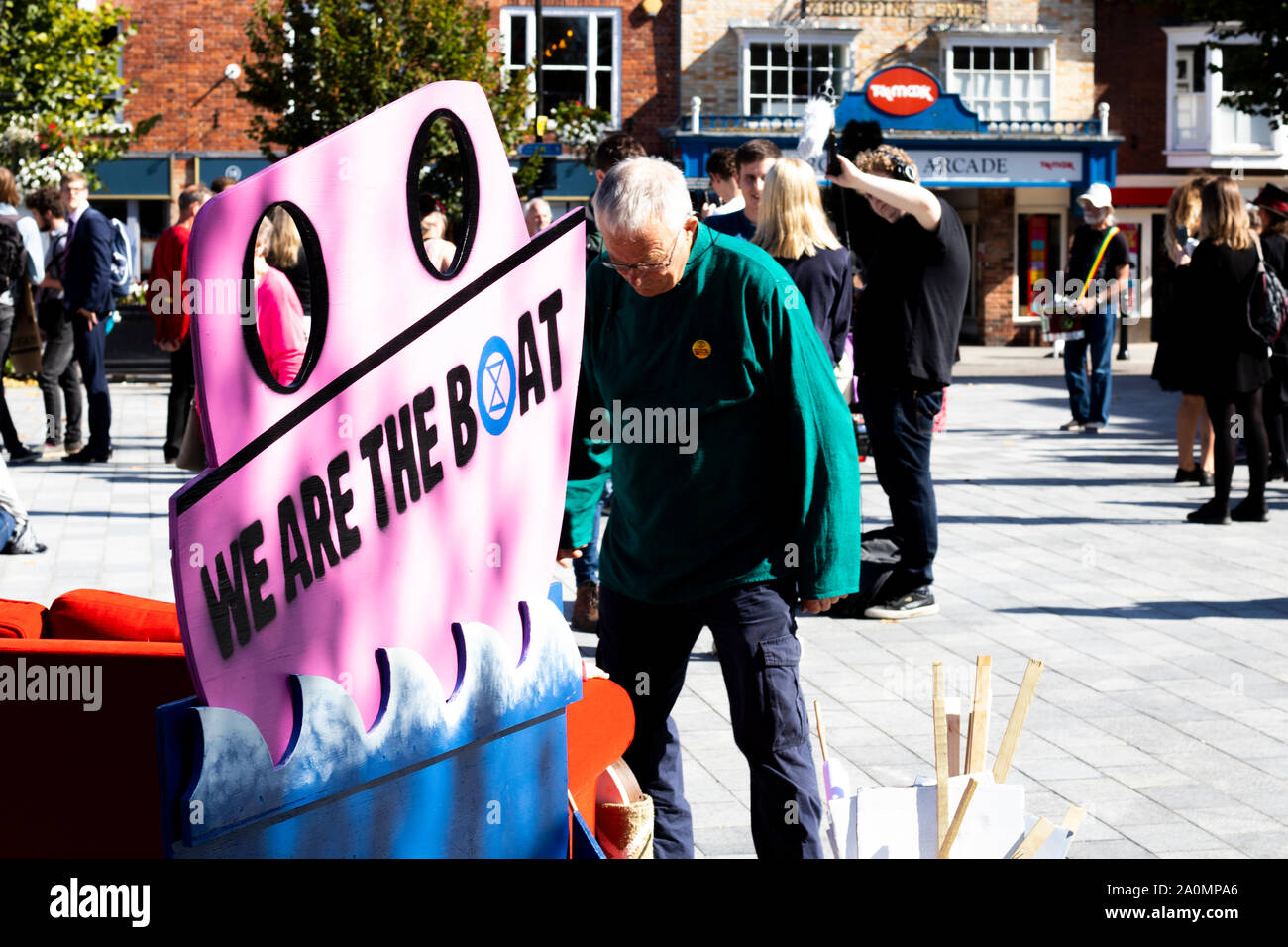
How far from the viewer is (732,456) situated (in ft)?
11.4

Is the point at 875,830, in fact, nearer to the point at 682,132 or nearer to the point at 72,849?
the point at 72,849

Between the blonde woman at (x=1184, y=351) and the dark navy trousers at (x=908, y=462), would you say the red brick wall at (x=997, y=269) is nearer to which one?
the blonde woman at (x=1184, y=351)

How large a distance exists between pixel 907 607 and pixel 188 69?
2686 cm

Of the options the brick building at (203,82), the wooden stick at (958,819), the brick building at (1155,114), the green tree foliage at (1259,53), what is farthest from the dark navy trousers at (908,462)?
the brick building at (1155,114)

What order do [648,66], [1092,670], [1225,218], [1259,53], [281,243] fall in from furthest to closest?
[648,66] → [1259,53] → [1225,218] → [281,243] → [1092,670]

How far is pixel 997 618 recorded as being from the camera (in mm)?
6879

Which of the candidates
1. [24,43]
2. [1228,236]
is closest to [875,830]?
[1228,236]

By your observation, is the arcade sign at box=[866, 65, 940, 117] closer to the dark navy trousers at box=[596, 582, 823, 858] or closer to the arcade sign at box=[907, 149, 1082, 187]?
the arcade sign at box=[907, 149, 1082, 187]

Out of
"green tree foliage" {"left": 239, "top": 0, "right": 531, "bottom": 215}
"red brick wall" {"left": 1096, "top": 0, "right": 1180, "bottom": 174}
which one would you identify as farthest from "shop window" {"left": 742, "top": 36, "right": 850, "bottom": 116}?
"green tree foliage" {"left": 239, "top": 0, "right": 531, "bottom": 215}

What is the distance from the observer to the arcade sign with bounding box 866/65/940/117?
1198 inches

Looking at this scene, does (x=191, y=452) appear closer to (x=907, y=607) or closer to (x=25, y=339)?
(x=25, y=339)

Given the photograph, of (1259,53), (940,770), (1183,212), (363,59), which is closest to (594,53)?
(363,59)

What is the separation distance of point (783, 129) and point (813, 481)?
28201 mm

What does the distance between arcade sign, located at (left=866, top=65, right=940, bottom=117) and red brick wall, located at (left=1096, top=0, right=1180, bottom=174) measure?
19.4 feet
